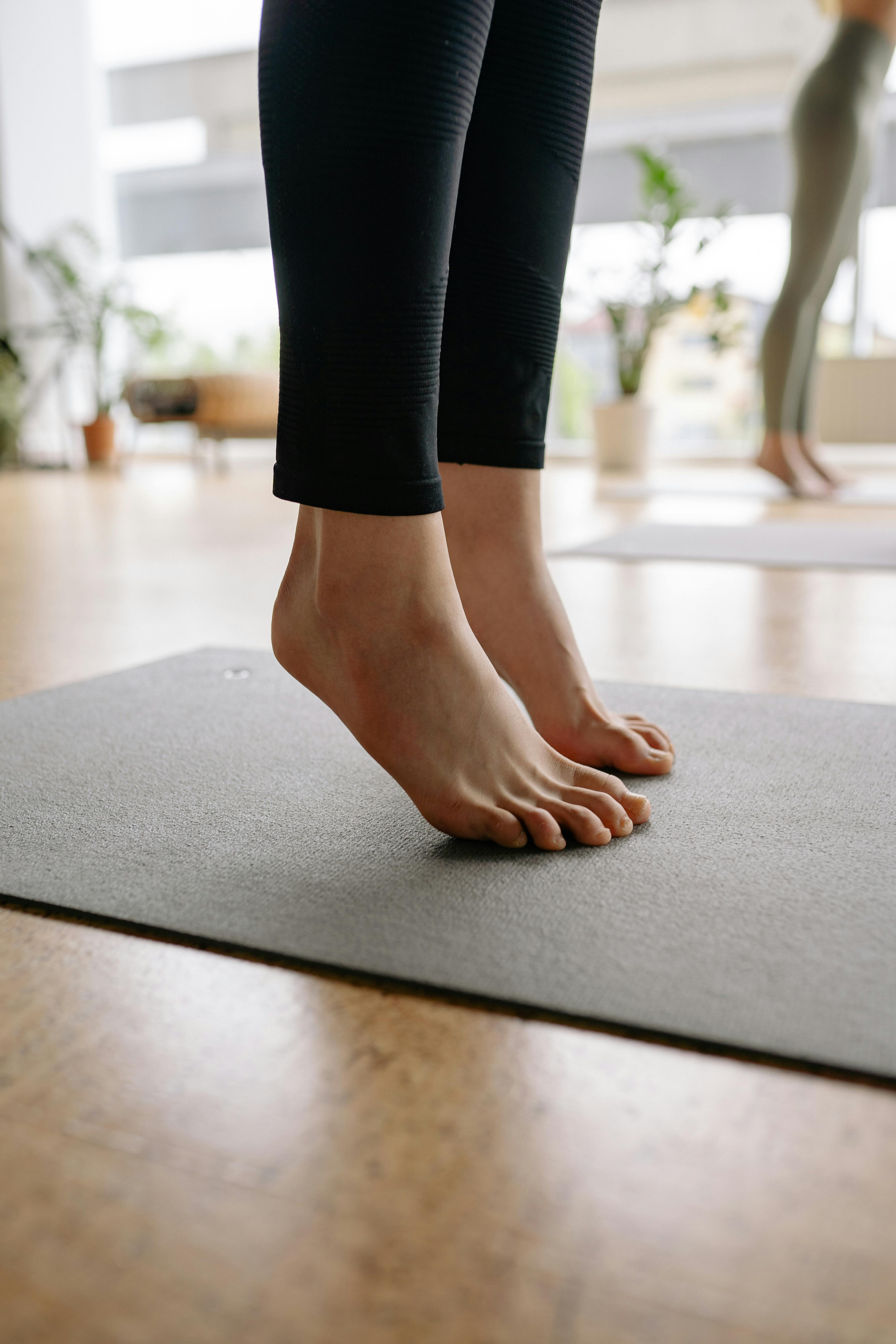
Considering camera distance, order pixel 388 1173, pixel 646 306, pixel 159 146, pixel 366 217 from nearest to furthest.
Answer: pixel 388 1173, pixel 366 217, pixel 646 306, pixel 159 146

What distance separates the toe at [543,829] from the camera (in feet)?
2.10

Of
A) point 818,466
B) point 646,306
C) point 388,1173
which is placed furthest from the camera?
point 646,306

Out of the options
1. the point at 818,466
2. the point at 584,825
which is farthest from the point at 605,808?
the point at 818,466

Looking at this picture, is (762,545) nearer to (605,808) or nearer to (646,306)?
(605,808)

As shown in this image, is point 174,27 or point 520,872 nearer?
point 520,872

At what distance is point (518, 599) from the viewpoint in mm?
828

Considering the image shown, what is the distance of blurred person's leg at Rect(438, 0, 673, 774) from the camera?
2.51 ft

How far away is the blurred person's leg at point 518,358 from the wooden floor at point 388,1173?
14.2 inches

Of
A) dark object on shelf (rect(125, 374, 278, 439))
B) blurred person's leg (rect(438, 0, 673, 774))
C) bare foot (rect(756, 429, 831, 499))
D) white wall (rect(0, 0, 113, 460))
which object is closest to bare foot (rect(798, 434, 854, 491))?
bare foot (rect(756, 429, 831, 499))

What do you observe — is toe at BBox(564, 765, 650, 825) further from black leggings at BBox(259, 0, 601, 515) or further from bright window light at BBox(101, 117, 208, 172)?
bright window light at BBox(101, 117, 208, 172)

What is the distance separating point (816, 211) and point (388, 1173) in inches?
117

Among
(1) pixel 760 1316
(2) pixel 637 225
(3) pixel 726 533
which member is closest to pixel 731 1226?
(1) pixel 760 1316

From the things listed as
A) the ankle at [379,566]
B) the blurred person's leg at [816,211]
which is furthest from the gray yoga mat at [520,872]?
the blurred person's leg at [816,211]

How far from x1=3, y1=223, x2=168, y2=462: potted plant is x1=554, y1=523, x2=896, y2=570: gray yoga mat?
4696mm
